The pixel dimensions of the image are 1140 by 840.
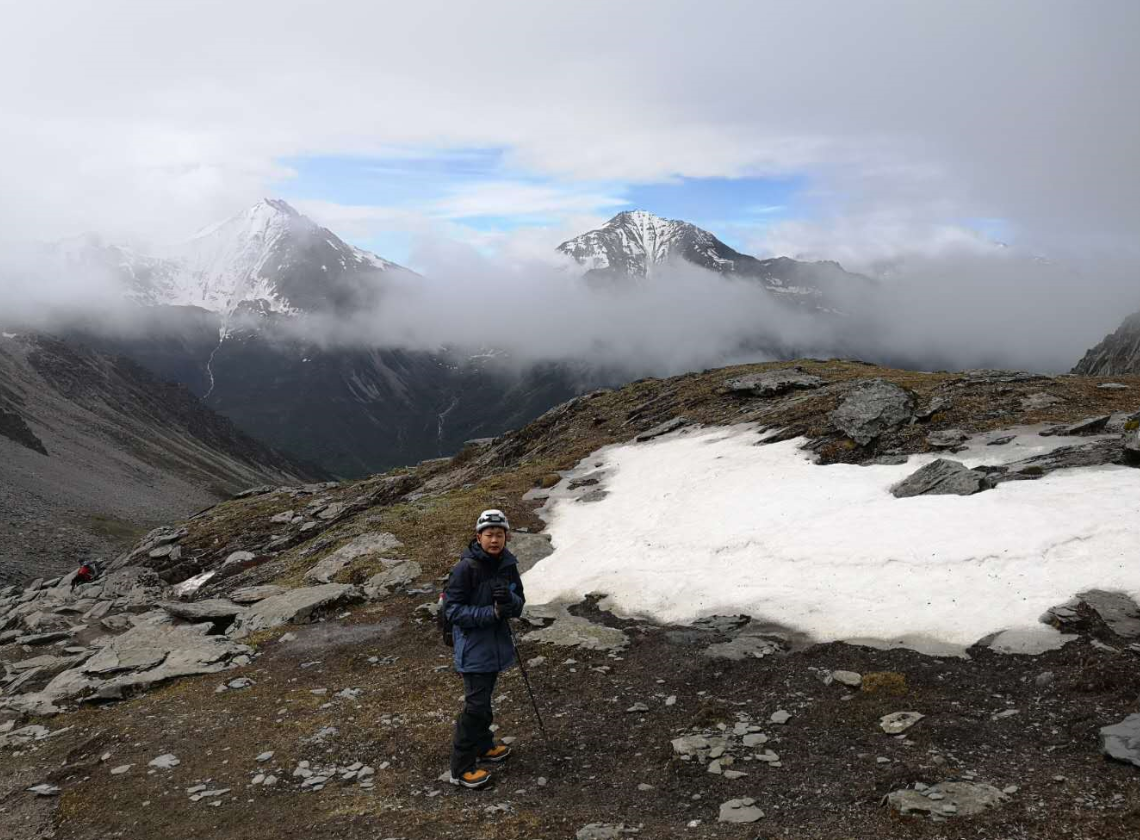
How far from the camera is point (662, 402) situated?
45219 mm

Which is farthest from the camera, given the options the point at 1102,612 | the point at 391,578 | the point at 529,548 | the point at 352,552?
the point at 352,552

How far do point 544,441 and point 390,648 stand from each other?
1155 inches

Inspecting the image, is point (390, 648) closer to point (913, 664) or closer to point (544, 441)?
point (913, 664)

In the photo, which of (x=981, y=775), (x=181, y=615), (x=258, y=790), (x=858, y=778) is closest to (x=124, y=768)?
(x=258, y=790)

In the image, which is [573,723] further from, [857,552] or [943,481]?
[943,481]

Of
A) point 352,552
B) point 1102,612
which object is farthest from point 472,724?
point 352,552

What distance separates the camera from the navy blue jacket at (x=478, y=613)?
11273 mm

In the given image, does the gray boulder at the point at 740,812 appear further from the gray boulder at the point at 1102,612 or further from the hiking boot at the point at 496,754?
the gray boulder at the point at 1102,612

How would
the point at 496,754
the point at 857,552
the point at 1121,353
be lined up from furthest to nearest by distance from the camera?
the point at 1121,353, the point at 857,552, the point at 496,754

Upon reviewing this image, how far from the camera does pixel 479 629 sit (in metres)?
11.4

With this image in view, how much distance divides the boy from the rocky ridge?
2.02 ft

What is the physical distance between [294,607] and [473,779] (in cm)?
1348

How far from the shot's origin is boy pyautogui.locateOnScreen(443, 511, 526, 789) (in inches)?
442

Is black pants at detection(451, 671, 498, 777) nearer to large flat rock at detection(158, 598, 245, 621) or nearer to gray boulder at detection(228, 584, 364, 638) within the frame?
gray boulder at detection(228, 584, 364, 638)
